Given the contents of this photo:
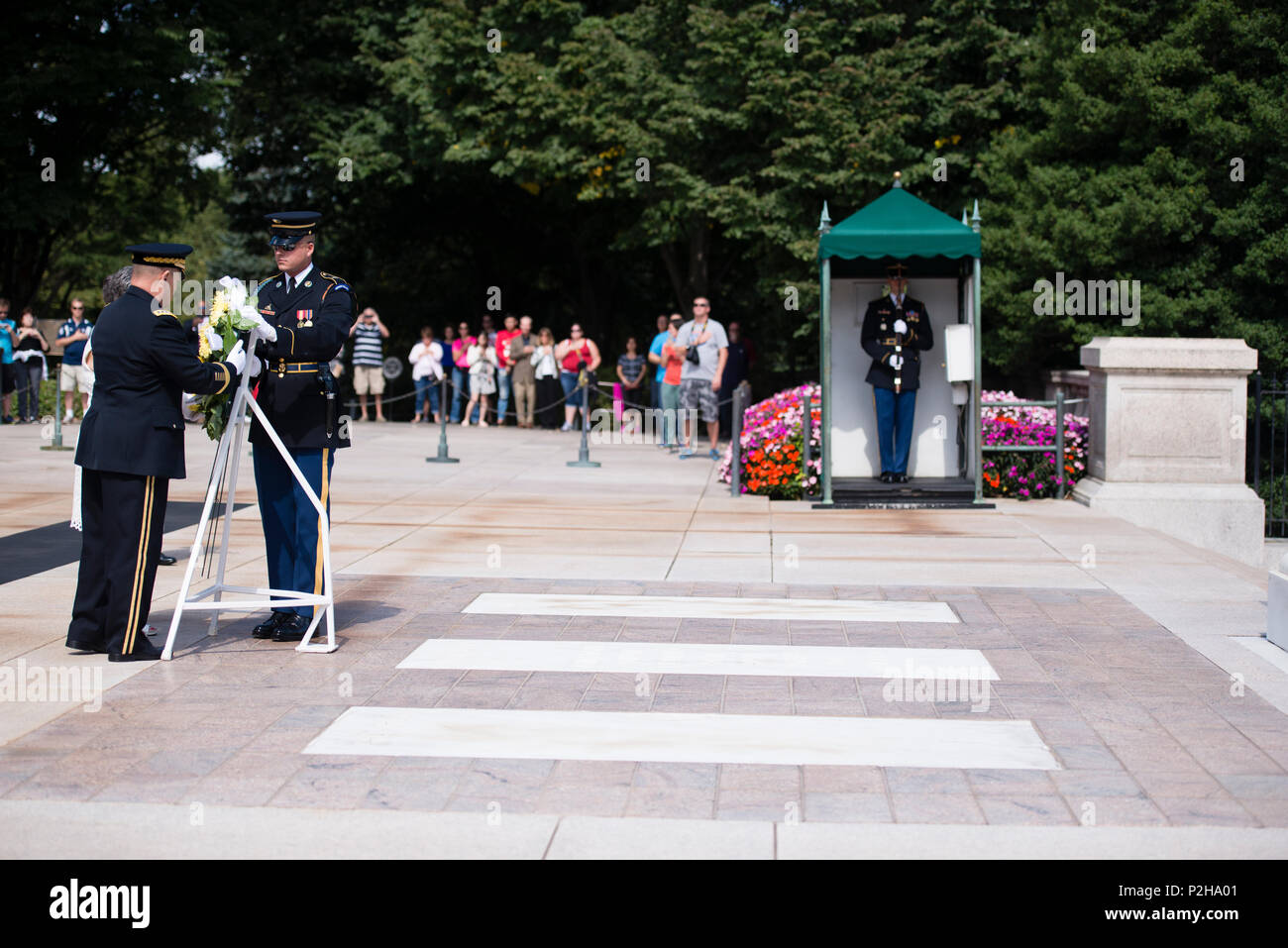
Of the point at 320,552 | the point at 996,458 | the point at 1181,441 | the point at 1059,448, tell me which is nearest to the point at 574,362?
the point at 996,458

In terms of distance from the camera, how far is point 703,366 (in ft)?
61.9

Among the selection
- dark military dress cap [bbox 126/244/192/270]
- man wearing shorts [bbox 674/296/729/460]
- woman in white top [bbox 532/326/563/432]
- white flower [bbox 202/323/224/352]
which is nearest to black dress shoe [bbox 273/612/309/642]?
white flower [bbox 202/323/224/352]

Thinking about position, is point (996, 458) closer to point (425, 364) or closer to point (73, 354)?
point (425, 364)

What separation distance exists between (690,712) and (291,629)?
2.52 metres

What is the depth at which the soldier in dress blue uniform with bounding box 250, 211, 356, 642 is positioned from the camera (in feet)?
24.8

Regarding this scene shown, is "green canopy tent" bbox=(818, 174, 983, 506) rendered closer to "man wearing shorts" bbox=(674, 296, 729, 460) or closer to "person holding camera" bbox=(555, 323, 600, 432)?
"man wearing shorts" bbox=(674, 296, 729, 460)

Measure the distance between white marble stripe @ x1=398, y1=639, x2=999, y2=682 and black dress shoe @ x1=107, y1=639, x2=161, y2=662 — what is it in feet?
4.11

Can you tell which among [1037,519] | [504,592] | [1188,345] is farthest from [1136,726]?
[1188,345]

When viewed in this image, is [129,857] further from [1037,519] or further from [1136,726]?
[1037,519]

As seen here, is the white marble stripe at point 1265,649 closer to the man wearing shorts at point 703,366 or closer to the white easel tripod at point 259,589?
the white easel tripod at point 259,589

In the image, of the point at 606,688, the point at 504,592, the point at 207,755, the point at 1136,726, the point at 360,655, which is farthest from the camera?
the point at 504,592

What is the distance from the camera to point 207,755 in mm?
5590

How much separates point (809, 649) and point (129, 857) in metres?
3.93
